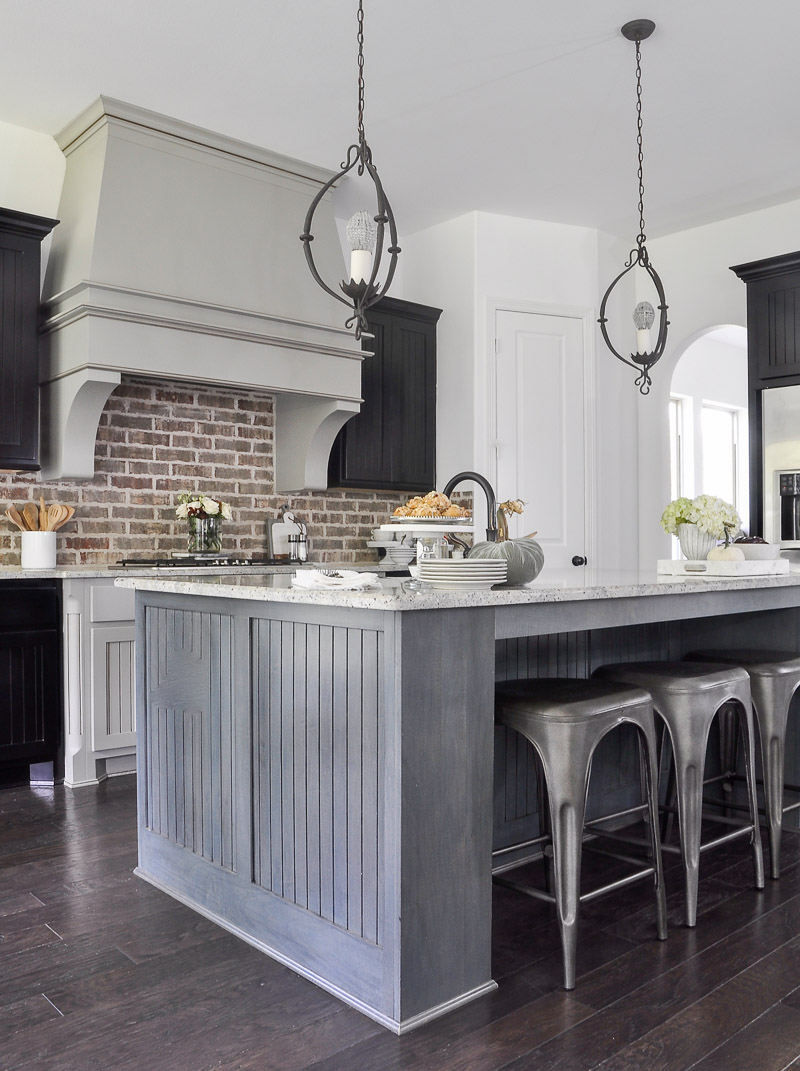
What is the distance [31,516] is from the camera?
410 centimetres

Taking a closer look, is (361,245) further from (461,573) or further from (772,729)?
(772,729)

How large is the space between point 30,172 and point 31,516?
67.7 inches

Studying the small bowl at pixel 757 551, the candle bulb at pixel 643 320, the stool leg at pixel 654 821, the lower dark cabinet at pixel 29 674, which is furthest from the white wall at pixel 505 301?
the stool leg at pixel 654 821

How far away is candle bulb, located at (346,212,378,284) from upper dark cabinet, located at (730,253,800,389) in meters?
3.01

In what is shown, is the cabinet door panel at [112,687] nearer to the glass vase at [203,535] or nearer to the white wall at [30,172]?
the glass vase at [203,535]

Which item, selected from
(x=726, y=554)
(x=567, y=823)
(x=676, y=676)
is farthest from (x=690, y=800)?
(x=726, y=554)

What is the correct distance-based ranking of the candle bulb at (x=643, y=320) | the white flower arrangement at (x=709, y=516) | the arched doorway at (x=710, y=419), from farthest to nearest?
1. the arched doorway at (x=710, y=419)
2. the candle bulb at (x=643, y=320)
3. the white flower arrangement at (x=709, y=516)

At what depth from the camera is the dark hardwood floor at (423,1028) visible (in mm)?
1732

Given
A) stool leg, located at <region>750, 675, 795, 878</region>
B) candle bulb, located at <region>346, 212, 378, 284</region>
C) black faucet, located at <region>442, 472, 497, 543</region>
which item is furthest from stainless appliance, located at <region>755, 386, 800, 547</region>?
candle bulb, located at <region>346, 212, 378, 284</region>

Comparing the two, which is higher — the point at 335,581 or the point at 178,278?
the point at 178,278

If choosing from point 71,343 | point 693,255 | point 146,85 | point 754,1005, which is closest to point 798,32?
point 693,255

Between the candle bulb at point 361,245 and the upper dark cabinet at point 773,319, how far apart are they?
301cm

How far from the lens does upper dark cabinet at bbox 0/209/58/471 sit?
400 cm

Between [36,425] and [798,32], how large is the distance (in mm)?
3628
